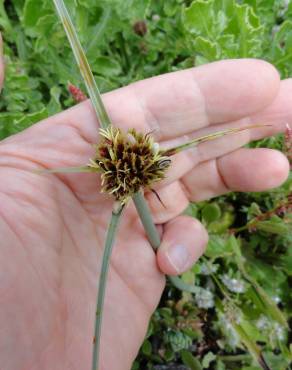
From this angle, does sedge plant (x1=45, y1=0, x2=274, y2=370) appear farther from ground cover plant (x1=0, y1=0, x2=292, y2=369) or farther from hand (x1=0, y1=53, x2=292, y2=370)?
ground cover plant (x1=0, y1=0, x2=292, y2=369)

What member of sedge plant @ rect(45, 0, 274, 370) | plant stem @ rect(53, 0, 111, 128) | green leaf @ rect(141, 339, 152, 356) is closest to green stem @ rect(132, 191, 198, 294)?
sedge plant @ rect(45, 0, 274, 370)

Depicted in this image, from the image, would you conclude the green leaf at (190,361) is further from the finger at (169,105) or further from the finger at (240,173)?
the finger at (169,105)

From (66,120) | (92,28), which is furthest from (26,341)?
(92,28)

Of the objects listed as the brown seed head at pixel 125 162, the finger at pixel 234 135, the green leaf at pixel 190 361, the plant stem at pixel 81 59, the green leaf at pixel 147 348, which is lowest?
the green leaf at pixel 190 361

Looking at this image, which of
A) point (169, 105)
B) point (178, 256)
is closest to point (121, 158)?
point (169, 105)

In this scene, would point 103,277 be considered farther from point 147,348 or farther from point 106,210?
point 147,348

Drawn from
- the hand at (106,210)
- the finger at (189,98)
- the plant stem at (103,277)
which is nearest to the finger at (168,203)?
the hand at (106,210)
